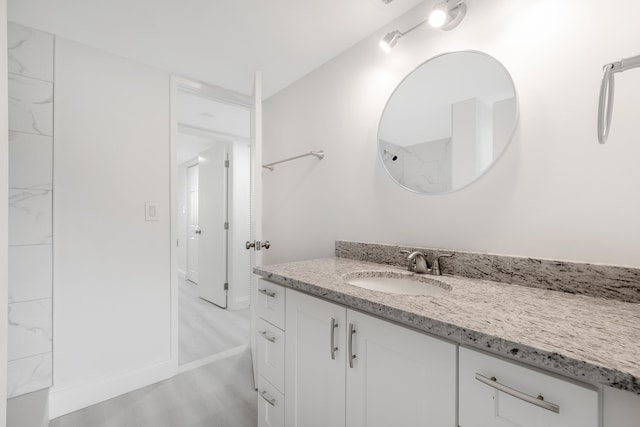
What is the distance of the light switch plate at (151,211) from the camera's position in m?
1.89

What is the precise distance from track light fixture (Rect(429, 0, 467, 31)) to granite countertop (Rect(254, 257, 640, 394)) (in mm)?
1035

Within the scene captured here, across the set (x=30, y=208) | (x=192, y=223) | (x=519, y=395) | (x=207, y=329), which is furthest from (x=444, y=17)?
→ (x=192, y=223)

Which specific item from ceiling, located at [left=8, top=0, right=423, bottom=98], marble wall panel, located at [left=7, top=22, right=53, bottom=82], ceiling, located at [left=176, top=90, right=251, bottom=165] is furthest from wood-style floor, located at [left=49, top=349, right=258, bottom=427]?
ceiling, located at [left=8, top=0, right=423, bottom=98]

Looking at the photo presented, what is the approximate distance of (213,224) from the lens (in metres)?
3.61

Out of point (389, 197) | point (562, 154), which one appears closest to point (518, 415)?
point (562, 154)

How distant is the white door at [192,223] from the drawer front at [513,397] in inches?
182

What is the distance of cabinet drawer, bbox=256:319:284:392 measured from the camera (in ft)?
3.77

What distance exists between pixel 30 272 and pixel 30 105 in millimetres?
914

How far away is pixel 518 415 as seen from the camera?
0.54 m

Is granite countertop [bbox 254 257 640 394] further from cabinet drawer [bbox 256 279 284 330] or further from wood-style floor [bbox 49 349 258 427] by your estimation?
wood-style floor [bbox 49 349 258 427]

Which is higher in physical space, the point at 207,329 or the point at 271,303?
the point at 271,303

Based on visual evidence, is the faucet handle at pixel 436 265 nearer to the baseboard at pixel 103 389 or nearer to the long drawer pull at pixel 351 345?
the long drawer pull at pixel 351 345

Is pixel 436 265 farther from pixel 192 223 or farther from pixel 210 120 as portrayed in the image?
pixel 192 223

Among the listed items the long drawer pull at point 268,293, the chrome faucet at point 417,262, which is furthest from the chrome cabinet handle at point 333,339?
the chrome faucet at point 417,262
